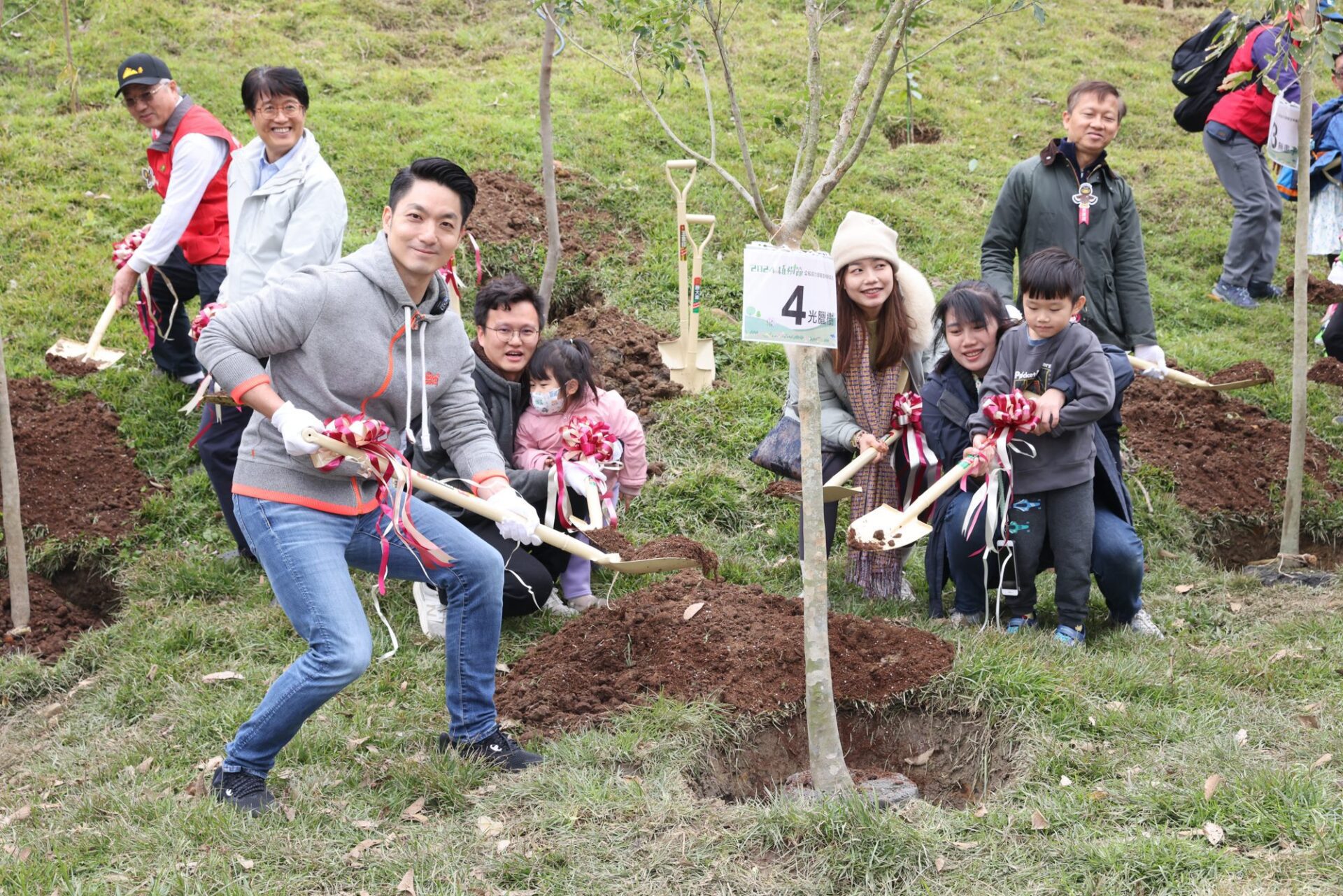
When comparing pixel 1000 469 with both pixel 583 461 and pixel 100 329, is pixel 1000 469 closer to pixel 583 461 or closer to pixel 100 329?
pixel 583 461

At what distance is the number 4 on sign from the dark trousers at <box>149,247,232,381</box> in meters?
3.74

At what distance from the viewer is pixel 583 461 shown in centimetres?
479

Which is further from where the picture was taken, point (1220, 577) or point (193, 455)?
point (193, 455)

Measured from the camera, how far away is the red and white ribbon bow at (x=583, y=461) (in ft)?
15.5

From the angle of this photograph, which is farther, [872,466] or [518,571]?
[872,466]

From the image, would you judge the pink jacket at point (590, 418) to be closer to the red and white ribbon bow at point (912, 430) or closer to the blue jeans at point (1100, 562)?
the red and white ribbon bow at point (912, 430)

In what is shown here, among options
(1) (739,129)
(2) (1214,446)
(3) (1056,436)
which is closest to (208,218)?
(1) (739,129)

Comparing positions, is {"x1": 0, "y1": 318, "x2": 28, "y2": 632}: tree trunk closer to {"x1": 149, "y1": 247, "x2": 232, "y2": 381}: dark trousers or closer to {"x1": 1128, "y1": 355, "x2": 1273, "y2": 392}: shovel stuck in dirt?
{"x1": 149, "y1": 247, "x2": 232, "y2": 381}: dark trousers

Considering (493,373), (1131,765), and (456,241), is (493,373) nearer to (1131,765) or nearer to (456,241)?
(456,241)

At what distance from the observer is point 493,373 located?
4855 mm

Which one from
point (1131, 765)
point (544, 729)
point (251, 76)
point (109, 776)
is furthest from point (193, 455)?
point (1131, 765)

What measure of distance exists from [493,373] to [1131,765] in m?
2.85

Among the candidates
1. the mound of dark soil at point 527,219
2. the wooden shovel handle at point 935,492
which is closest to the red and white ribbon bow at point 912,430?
the wooden shovel handle at point 935,492

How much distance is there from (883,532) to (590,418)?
1353mm
